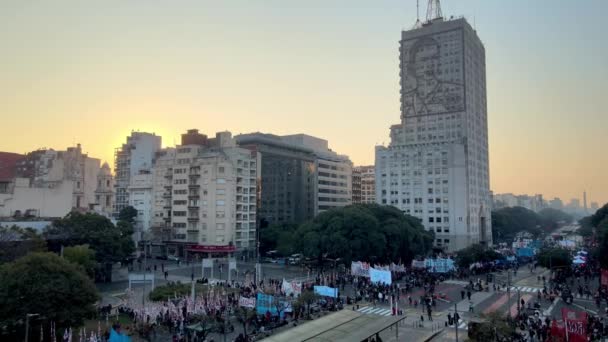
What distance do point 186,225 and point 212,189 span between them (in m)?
9.55

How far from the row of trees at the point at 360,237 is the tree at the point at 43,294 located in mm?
39918

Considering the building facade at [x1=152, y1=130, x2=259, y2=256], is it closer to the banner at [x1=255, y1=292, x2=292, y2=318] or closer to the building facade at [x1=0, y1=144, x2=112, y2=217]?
the building facade at [x1=0, y1=144, x2=112, y2=217]

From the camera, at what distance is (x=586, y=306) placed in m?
47.0

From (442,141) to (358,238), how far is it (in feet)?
156

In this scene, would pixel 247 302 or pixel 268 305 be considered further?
pixel 247 302

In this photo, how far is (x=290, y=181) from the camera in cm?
11506

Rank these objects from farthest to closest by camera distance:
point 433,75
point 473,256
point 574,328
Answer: point 433,75 → point 473,256 → point 574,328

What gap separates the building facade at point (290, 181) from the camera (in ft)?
376

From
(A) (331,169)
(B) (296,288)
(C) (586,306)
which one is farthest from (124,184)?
(C) (586,306)

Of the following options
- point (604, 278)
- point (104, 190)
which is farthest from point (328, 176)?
point (604, 278)

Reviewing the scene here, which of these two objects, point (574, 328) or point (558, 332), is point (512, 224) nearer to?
A: point (558, 332)

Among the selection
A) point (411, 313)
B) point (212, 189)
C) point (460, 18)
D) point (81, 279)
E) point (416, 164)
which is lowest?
point (411, 313)

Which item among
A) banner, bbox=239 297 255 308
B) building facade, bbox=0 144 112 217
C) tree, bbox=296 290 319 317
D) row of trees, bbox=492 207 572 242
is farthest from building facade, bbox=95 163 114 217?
row of trees, bbox=492 207 572 242

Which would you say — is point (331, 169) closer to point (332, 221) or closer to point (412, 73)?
point (412, 73)
